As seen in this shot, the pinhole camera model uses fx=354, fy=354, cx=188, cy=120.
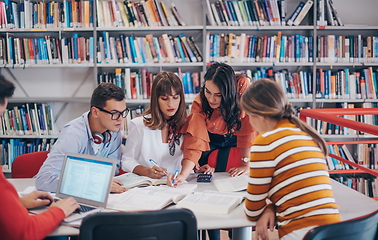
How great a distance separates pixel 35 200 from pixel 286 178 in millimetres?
983

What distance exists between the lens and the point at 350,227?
3.67ft

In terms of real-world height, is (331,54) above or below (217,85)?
above

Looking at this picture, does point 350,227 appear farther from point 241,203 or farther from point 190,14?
point 190,14

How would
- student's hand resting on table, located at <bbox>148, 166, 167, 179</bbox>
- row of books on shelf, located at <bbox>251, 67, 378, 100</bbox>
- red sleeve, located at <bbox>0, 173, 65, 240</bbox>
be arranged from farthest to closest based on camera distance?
row of books on shelf, located at <bbox>251, 67, 378, 100</bbox> < student's hand resting on table, located at <bbox>148, 166, 167, 179</bbox> < red sleeve, located at <bbox>0, 173, 65, 240</bbox>

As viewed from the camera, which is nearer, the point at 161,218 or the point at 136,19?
the point at 161,218

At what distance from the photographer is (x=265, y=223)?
129cm

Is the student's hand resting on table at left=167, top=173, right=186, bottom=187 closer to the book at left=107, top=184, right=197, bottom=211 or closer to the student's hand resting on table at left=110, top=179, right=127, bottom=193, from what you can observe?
the book at left=107, top=184, right=197, bottom=211

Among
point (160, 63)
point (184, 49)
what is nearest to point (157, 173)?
point (160, 63)

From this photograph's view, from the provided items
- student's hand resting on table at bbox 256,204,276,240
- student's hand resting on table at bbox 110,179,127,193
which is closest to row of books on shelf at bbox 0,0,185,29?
student's hand resting on table at bbox 110,179,127,193

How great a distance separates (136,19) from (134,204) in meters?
2.66

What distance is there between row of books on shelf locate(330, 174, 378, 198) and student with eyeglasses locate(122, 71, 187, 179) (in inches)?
98.1


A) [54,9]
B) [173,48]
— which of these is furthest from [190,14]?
[54,9]

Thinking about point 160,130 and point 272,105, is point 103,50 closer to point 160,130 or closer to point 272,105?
point 160,130

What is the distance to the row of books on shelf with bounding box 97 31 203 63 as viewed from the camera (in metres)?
3.72
